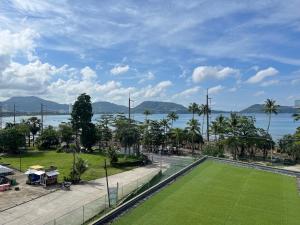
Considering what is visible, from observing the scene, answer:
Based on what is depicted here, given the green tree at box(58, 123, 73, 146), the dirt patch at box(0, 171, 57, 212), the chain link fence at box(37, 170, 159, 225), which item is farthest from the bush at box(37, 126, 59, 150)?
the chain link fence at box(37, 170, 159, 225)

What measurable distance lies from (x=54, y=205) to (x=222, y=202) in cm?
1427

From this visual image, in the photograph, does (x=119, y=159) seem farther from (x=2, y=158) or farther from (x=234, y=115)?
(x=234, y=115)

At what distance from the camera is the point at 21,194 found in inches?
Result: 1248

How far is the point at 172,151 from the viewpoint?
69.0 meters

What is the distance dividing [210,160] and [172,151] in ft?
70.9

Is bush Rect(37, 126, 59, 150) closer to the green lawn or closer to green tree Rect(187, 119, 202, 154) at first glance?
the green lawn

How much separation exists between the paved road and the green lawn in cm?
449

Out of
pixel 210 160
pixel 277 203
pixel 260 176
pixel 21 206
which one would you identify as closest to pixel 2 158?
pixel 21 206

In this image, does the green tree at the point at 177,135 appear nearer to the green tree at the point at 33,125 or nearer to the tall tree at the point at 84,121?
the tall tree at the point at 84,121

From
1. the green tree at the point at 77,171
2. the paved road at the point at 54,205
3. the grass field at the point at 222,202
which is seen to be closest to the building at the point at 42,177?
the green tree at the point at 77,171

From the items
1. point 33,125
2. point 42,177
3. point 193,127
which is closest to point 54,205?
point 42,177

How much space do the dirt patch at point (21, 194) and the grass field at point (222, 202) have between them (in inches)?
477

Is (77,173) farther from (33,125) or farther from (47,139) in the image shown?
(33,125)

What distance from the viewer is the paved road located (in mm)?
24641
